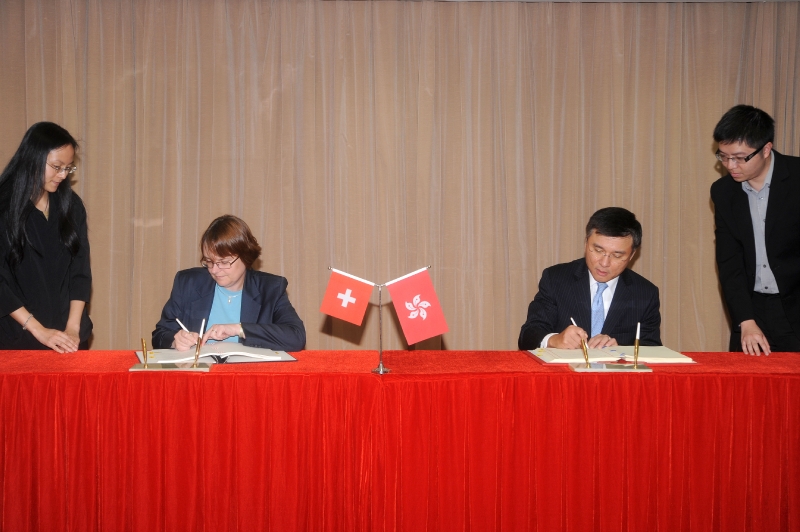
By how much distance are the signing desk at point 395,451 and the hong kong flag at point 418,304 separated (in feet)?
0.62

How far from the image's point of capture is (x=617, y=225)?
2.50 m

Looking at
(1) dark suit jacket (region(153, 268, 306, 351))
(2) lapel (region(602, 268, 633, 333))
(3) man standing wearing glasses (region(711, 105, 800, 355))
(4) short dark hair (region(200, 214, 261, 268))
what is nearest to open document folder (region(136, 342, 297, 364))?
(1) dark suit jacket (region(153, 268, 306, 351))

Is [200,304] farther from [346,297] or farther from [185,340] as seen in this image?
[346,297]

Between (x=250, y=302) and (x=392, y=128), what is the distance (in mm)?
1864

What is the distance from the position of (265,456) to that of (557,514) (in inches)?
35.3

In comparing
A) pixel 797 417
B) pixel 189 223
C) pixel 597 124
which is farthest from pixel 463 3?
pixel 797 417

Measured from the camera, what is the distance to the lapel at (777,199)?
2.52m

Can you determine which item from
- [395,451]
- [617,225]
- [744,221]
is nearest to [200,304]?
[395,451]

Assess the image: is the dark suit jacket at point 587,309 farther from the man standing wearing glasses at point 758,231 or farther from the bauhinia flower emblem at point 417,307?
the bauhinia flower emblem at point 417,307

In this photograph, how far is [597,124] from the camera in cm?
412

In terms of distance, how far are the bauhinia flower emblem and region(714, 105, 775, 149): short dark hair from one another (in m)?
1.38

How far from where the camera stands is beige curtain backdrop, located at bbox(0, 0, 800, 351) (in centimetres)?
401

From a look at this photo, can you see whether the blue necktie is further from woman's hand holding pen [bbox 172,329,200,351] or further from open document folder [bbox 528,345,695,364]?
woman's hand holding pen [bbox 172,329,200,351]

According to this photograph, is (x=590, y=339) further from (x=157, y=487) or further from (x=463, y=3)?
(x=463, y=3)
